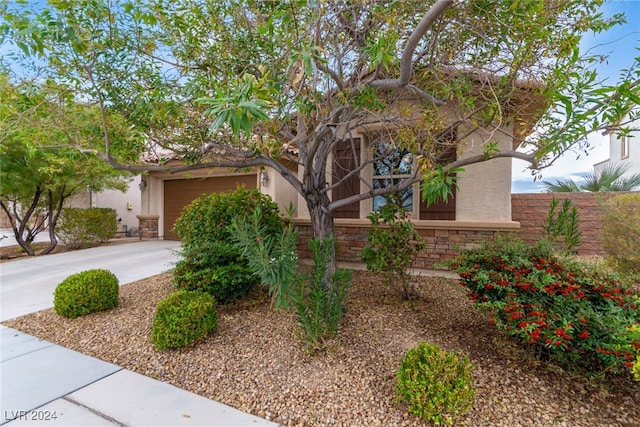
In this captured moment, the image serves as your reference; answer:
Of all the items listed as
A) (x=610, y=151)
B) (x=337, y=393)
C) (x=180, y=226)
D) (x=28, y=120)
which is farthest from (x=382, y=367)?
(x=610, y=151)

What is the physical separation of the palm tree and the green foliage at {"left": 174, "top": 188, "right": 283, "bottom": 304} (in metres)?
9.29

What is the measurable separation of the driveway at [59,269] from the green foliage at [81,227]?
0.66 m

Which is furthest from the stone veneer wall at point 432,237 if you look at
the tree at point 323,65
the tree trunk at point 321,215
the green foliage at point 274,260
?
the green foliage at point 274,260

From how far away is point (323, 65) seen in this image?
3.42 meters

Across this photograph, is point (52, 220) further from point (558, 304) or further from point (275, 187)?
point (558, 304)

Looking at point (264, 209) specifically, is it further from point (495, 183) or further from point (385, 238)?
point (495, 183)

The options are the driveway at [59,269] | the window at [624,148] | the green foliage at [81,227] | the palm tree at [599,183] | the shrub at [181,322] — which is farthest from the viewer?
the window at [624,148]

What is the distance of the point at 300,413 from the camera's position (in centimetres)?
263

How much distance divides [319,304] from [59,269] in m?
7.81

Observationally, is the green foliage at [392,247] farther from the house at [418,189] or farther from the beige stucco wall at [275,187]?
the beige stucco wall at [275,187]

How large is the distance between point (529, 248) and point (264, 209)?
455 centimetres

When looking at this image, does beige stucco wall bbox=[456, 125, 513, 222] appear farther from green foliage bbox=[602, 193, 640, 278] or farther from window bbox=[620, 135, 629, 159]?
window bbox=[620, 135, 629, 159]

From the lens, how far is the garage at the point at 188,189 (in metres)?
10.5

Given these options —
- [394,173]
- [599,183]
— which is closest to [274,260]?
[394,173]
